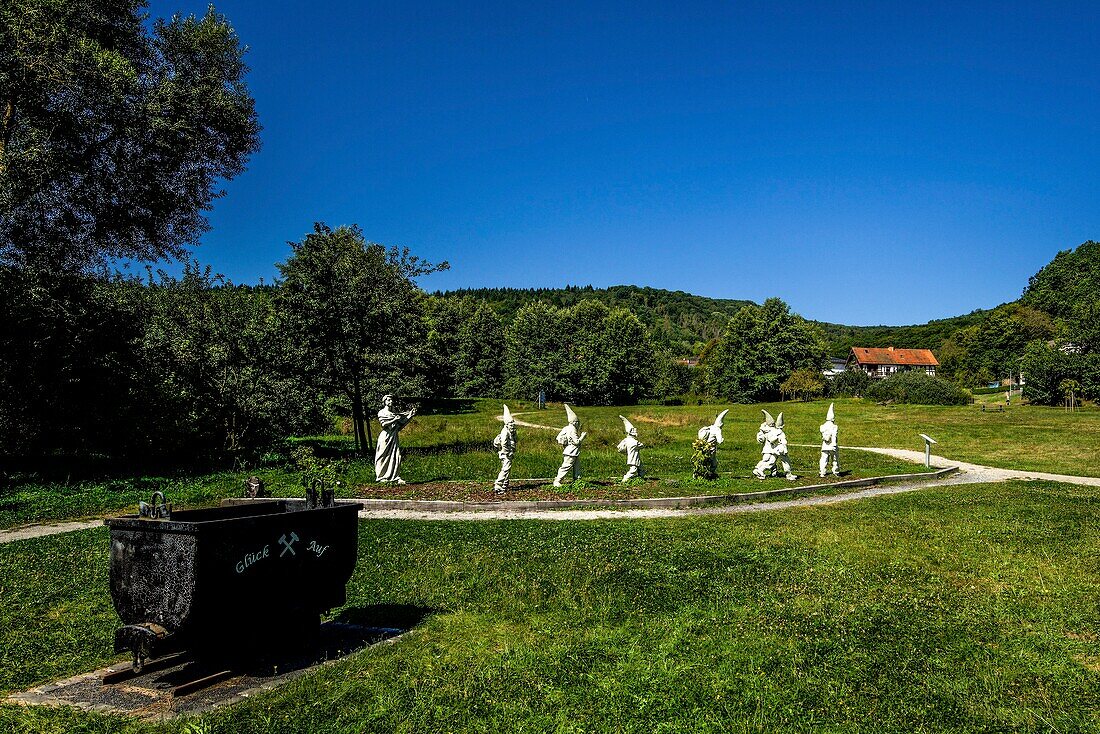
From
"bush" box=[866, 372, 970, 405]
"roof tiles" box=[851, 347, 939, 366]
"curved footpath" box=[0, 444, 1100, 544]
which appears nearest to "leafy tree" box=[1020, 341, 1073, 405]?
"bush" box=[866, 372, 970, 405]

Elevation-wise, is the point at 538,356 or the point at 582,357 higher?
the point at 538,356

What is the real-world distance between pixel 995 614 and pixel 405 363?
72.4 feet

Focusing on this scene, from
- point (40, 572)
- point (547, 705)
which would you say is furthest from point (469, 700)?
point (40, 572)

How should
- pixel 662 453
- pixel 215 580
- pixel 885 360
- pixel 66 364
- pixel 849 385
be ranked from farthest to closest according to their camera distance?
pixel 885 360, pixel 849 385, pixel 662 453, pixel 66 364, pixel 215 580

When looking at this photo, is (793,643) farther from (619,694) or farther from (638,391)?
(638,391)

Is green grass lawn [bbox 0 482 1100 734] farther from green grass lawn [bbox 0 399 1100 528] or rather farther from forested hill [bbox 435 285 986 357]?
forested hill [bbox 435 285 986 357]

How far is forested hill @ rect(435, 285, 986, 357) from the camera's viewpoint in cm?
15012

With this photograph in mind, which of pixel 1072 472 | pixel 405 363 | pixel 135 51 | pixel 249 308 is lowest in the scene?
pixel 1072 472

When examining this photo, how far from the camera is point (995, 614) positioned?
729 centimetres

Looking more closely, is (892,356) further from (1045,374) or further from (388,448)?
(388,448)

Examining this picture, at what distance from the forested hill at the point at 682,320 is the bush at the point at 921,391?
72.7 metres

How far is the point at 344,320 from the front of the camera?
83.1 ft

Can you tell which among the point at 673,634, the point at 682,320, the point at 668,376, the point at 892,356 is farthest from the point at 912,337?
the point at 673,634

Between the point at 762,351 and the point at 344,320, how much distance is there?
61.0m
